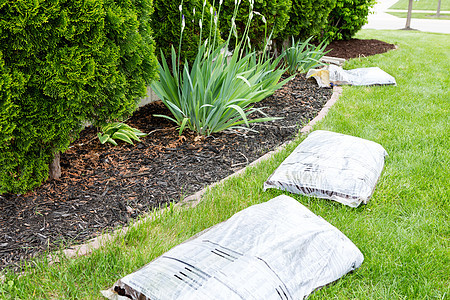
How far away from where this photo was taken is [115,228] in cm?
235

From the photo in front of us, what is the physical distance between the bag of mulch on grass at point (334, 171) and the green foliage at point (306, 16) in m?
3.81

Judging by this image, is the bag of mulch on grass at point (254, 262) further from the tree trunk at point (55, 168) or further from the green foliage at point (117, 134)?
the green foliage at point (117, 134)

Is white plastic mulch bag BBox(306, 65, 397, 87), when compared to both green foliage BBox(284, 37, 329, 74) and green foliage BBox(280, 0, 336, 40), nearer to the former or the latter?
green foliage BBox(284, 37, 329, 74)

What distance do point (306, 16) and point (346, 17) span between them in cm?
261

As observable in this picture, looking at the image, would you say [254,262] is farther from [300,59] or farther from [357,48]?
[357,48]

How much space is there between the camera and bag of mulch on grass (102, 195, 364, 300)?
5.33 ft

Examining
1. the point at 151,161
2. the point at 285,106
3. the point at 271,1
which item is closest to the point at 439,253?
the point at 151,161

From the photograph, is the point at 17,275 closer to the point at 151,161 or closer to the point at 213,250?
the point at 213,250

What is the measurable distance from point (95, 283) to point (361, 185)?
69.8 inches

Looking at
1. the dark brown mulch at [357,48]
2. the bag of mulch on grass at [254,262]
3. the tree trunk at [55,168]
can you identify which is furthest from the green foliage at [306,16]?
the bag of mulch on grass at [254,262]

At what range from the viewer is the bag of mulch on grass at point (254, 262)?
1625 mm

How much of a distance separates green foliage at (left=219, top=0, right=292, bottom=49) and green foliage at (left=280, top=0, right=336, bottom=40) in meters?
0.86

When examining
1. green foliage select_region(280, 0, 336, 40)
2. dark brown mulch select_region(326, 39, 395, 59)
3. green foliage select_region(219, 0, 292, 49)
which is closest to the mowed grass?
green foliage select_region(219, 0, 292, 49)

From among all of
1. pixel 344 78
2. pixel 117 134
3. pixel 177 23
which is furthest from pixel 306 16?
pixel 117 134
